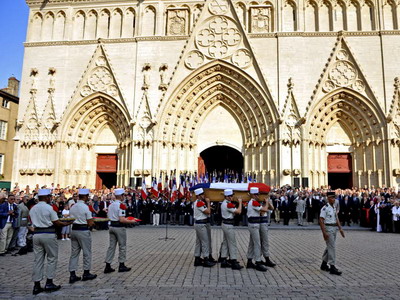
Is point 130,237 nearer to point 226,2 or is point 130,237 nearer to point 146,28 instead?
point 146,28

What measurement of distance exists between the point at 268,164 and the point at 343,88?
6977 mm

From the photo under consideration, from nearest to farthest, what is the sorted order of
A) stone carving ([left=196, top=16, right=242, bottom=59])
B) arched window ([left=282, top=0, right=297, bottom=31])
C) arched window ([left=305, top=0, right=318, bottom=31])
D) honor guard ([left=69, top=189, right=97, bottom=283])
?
honor guard ([left=69, top=189, right=97, bottom=283]) < arched window ([left=282, top=0, right=297, bottom=31]) < arched window ([left=305, top=0, right=318, bottom=31]) < stone carving ([left=196, top=16, right=242, bottom=59])

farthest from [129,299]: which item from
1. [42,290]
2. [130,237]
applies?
[130,237]

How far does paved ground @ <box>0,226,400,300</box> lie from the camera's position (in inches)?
233

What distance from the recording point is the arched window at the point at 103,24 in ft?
81.7

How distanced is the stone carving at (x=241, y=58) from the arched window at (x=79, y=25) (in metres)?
11.6

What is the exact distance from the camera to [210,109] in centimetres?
2450

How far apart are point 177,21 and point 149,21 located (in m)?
2.05

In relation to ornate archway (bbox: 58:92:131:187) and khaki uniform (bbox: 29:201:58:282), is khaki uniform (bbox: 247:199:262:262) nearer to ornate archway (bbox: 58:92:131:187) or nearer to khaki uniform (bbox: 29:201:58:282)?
khaki uniform (bbox: 29:201:58:282)

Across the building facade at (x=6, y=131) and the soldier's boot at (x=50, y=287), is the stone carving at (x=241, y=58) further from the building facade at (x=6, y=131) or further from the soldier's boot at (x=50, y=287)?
the building facade at (x=6, y=131)

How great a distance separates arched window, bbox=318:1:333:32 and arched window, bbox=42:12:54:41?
1966 centimetres

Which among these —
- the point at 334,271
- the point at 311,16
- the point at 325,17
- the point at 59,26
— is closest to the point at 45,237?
the point at 334,271

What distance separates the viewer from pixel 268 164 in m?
22.0

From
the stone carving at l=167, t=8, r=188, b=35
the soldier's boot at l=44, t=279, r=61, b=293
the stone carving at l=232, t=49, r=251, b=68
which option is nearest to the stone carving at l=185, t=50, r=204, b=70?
the stone carving at l=167, t=8, r=188, b=35
